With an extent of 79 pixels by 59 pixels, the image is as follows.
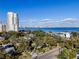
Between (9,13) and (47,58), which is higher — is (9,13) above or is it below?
above

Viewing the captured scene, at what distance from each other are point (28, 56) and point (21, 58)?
0.94 meters

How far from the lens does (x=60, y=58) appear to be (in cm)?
1210

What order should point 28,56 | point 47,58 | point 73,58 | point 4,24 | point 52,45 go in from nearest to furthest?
1. point 73,58
2. point 28,56
3. point 47,58
4. point 52,45
5. point 4,24

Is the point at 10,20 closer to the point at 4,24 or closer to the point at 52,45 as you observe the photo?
the point at 4,24

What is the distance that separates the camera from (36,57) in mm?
14898

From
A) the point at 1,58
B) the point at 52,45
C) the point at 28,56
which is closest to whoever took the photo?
the point at 1,58

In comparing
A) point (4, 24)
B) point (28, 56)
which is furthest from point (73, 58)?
point (4, 24)

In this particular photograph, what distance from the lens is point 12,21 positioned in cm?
4931

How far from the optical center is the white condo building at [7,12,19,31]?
49.3m

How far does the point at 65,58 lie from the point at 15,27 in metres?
39.8

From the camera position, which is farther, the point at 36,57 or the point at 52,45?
the point at 52,45

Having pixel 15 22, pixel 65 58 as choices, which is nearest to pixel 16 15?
pixel 15 22

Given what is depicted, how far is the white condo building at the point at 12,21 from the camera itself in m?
49.3

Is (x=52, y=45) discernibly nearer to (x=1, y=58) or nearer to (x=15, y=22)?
(x=1, y=58)
